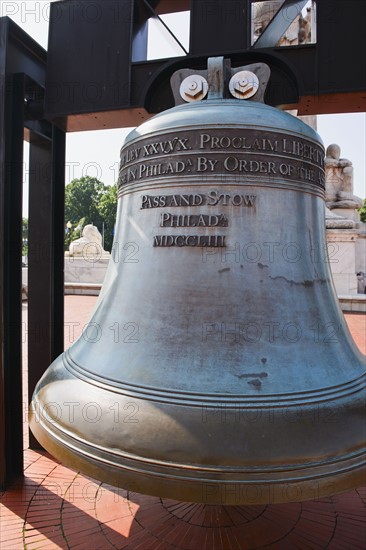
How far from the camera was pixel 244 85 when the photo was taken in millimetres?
1964

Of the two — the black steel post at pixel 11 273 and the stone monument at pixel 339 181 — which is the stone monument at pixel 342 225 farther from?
the black steel post at pixel 11 273

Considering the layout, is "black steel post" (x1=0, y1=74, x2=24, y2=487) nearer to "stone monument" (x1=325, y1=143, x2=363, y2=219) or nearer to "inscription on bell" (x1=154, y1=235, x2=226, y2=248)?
"inscription on bell" (x1=154, y1=235, x2=226, y2=248)

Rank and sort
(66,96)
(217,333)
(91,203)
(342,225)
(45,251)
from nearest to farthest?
(217,333) → (66,96) → (45,251) → (342,225) → (91,203)

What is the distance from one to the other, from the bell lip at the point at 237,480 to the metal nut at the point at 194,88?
1.61m

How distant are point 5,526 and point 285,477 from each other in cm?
230

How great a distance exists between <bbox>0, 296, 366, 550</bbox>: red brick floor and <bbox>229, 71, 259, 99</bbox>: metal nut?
258 centimetres

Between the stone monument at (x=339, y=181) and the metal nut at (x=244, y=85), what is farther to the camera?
the stone monument at (x=339, y=181)

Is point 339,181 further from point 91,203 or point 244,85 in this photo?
point 91,203

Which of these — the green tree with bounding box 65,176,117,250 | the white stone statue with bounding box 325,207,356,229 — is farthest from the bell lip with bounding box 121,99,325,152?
the green tree with bounding box 65,176,117,250

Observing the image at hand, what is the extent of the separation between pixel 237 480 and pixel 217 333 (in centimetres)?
51

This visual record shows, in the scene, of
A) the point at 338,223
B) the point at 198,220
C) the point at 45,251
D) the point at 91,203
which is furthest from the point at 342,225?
the point at 91,203

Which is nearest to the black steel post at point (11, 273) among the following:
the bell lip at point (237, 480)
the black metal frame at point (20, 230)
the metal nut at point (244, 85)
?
the black metal frame at point (20, 230)

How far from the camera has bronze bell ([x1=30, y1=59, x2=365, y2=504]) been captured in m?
1.35

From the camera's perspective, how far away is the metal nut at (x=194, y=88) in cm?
200
